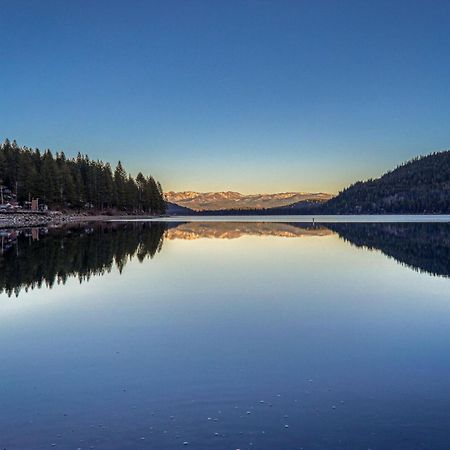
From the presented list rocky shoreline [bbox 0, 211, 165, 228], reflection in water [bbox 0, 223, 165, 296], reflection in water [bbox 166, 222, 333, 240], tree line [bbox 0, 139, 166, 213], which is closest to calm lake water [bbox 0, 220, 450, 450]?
reflection in water [bbox 0, 223, 165, 296]

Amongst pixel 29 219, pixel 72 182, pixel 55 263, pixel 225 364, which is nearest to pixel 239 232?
pixel 55 263

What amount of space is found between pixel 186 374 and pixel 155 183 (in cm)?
15001

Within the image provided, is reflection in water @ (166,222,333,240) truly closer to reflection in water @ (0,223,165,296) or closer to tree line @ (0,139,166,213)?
reflection in water @ (0,223,165,296)

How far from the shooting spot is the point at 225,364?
7.88m

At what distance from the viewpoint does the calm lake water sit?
550 cm

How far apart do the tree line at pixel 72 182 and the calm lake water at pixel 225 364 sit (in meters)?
84.2

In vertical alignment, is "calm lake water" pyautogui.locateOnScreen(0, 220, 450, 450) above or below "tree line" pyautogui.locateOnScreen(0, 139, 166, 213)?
below

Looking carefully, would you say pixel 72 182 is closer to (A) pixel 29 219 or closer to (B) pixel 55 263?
(A) pixel 29 219

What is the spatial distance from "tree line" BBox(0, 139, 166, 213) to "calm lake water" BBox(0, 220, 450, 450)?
84.2 meters

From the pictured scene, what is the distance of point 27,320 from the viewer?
11383 millimetres

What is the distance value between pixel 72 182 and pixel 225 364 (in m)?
103

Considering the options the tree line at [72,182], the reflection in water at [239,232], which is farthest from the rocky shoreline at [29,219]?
the reflection in water at [239,232]

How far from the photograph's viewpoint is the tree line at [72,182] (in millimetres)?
94562

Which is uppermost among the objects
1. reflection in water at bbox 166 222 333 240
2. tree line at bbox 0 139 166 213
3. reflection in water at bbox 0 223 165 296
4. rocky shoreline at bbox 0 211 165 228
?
tree line at bbox 0 139 166 213
